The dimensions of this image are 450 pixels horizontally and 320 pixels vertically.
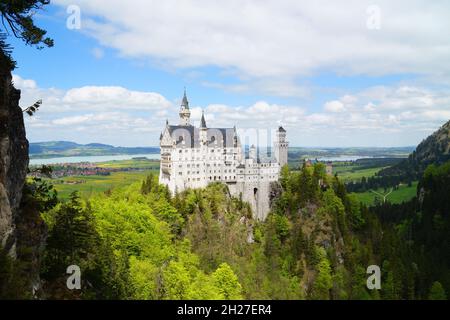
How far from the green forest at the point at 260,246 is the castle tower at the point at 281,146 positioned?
463 cm

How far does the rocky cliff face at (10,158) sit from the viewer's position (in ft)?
76.1

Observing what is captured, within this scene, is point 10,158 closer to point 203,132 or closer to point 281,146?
point 203,132

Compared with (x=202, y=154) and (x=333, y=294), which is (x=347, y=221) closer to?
(x=333, y=294)

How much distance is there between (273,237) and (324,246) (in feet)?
42.8

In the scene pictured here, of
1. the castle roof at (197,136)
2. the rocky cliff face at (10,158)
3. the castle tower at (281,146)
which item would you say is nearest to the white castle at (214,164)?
the castle roof at (197,136)

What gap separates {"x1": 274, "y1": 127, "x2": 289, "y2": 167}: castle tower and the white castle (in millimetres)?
1912

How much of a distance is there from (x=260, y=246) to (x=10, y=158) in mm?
75145

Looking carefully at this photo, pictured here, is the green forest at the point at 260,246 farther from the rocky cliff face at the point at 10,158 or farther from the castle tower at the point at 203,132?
the rocky cliff face at the point at 10,158

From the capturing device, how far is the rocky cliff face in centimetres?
2319

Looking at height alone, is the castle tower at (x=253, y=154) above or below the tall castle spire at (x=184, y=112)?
below

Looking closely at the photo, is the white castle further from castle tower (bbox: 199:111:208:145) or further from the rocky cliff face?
the rocky cliff face

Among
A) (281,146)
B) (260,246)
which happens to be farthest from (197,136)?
(260,246)

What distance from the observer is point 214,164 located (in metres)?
95.6

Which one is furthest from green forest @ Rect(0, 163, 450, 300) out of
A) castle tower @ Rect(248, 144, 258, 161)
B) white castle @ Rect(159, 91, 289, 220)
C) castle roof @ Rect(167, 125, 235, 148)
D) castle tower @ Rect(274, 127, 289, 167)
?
castle roof @ Rect(167, 125, 235, 148)
